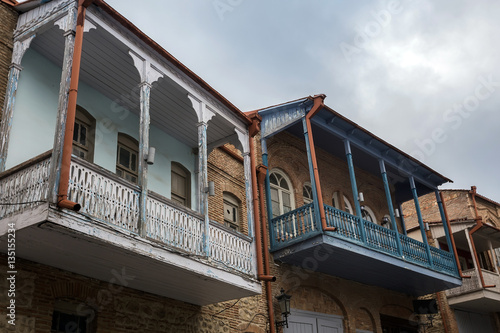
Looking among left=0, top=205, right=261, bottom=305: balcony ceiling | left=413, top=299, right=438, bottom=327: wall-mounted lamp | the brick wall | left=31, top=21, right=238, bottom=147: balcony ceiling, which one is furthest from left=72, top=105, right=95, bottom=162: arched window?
left=413, top=299, right=438, bottom=327: wall-mounted lamp

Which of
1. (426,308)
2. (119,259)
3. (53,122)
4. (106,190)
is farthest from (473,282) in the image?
(53,122)

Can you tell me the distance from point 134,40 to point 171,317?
551 centimetres

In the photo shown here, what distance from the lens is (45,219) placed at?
7020mm

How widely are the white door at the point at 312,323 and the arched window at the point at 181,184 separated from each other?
4035mm

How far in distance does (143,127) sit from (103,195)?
1688mm

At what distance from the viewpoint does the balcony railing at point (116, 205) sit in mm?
7664

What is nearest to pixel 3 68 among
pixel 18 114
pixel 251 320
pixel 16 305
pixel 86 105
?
pixel 18 114

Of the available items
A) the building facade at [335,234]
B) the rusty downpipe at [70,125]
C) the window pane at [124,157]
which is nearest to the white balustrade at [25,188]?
the rusty downpipe at [70,125]

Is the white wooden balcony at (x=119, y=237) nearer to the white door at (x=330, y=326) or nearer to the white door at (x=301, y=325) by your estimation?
the white door at (x=301, y=325)

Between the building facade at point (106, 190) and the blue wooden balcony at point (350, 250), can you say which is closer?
the building facade at point (106, 190)

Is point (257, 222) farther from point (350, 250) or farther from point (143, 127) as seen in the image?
point (143, 127)

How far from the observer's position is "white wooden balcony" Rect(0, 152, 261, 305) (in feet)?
24.6

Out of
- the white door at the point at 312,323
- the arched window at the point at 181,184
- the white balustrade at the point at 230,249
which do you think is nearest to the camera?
the white balustrade at the point at 230,249

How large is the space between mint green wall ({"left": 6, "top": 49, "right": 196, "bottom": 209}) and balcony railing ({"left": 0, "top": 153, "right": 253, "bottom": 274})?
1.21 meters
